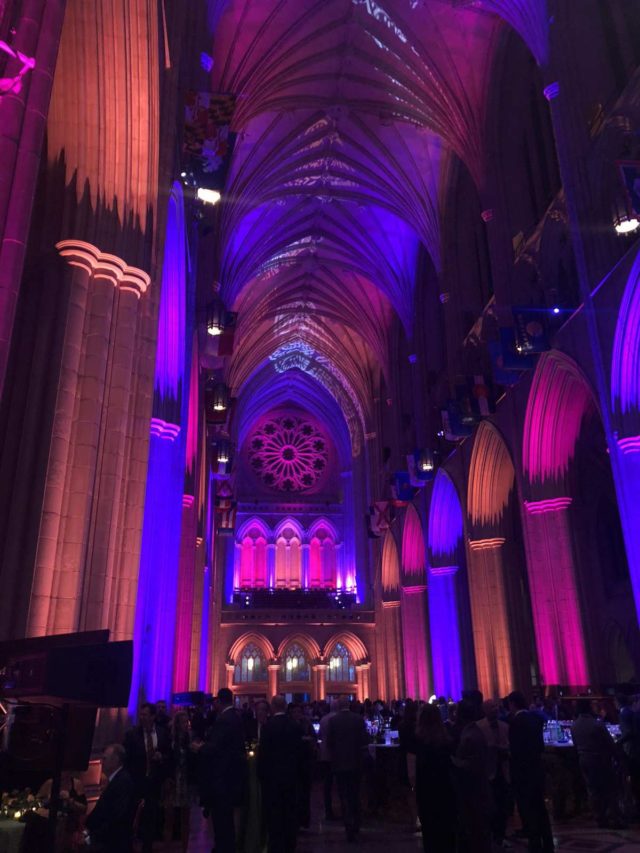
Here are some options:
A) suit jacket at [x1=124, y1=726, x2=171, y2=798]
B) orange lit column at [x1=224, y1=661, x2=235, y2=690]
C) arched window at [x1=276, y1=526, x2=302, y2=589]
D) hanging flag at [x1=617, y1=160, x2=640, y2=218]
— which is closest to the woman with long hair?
suit jacket at [x1=124, y1=726, x2=171, y2=798]

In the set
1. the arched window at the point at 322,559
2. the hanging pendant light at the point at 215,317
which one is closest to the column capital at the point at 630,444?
the hanging pendant light at the point at 215,317

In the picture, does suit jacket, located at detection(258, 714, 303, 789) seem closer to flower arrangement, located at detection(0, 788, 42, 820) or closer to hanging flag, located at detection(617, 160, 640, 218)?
flower arrangement, located at detection(0, 788, 42, 820)

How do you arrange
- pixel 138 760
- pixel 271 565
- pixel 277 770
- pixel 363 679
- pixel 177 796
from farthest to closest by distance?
pixel 271 565 → pixel 363 679 → pixel 177 796 → pixel 277 770 → pixel 138 760

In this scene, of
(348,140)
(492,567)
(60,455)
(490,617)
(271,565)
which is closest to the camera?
(60,455)

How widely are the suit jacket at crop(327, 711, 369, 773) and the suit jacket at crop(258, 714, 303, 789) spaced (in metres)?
1.66

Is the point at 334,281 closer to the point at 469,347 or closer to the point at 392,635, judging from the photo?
the point at 469,347

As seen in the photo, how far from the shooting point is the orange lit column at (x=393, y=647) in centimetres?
2833

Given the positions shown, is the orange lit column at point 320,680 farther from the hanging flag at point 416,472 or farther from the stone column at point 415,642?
the hanging flag at point 416,472

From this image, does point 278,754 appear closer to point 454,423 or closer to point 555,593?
point 555,593

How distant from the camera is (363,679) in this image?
31.4m

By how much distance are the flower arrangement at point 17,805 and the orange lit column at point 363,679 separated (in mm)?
28375

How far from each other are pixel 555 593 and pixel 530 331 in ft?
18.8

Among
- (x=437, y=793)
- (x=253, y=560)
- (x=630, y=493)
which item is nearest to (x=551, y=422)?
(x=630, y=493)

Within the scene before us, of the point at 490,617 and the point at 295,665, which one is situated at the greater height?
the point at 490,617
